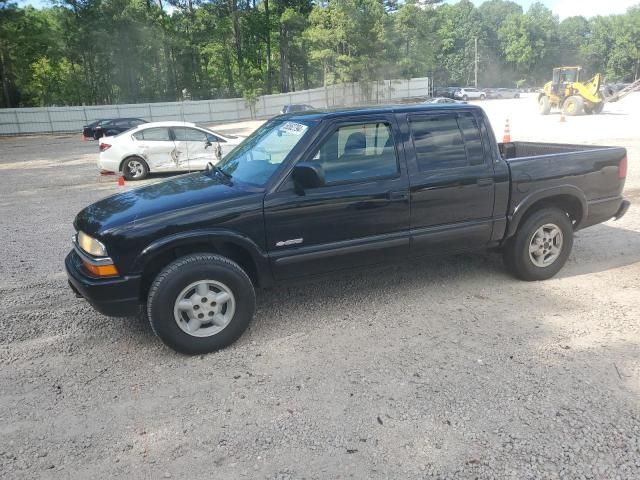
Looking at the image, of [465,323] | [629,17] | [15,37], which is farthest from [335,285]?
[629,17]

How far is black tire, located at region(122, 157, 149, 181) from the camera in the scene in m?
12.2

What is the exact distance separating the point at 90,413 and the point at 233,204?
169cm

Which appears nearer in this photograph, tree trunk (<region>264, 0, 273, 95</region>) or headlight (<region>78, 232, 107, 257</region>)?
headlight (<region>78, 232, 107, 257</region>)

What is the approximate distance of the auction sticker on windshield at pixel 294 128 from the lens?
13.3ft

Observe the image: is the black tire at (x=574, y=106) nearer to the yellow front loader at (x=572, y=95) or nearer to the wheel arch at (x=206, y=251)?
the yellow front loader at (x=572, y=95)

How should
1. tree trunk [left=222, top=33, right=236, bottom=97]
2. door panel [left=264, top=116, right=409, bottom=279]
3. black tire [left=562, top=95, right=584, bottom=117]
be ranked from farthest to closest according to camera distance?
1. tree trunk [left=222, top=33, right=236, bottom=97]
2. black tire [left=562, top=95, right=584, bottom=117]
3. door panel [left=264, top=116, right=409, bottom=279]

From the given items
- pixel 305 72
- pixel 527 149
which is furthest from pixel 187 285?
pixel 305 72

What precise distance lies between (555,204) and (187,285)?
144 inches

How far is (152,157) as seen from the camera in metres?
12.3

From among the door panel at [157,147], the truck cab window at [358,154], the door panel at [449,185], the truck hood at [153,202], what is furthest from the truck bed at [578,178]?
the door panel at [157,147]

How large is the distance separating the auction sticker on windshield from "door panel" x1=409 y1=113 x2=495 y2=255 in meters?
0.96

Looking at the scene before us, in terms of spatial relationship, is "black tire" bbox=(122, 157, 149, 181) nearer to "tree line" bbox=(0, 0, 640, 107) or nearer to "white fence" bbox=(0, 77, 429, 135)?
"white fence" bbox=(0, 77, 429, 135)

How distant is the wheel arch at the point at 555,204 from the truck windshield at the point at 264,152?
85.4 inches

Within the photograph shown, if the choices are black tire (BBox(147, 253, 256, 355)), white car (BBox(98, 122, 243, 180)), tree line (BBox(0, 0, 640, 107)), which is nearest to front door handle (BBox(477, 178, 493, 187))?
black tire (BBox(147, 253, 256, 355))
